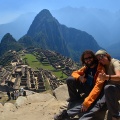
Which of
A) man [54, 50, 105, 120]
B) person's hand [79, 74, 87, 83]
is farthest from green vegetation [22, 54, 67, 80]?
person's hand [79, 74, 87, 83]

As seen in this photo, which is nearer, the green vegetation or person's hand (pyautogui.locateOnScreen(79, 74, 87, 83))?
person's hand (pyautogui.locateOnScreen(79, 74, 87, 83))

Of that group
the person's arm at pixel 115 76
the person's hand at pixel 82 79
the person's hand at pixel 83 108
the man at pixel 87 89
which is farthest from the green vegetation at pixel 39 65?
the person's arm at pixel 115 76

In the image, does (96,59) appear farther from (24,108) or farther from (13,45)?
(13,45)

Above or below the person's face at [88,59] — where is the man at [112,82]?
below

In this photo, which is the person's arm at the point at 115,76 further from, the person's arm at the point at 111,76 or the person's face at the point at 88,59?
the person's face at the point at 88,59

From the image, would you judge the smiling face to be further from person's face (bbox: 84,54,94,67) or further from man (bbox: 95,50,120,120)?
person's face (bbox: 84,54,94,67)
